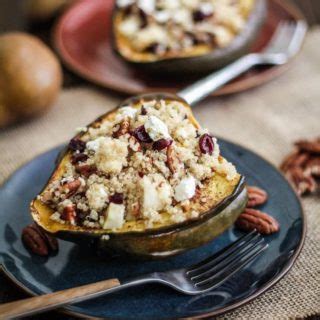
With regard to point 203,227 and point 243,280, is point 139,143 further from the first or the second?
point 243,280

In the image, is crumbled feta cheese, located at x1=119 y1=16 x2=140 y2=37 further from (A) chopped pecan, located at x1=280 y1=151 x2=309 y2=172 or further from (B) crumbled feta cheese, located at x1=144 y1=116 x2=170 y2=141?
(B) crumbled feta cheese, located at x1=144 y1=116 x2=170 y2=141

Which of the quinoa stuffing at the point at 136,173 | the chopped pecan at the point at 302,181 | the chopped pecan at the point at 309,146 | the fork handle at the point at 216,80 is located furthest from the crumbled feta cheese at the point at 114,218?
the chopped pecan at the point at 309,146

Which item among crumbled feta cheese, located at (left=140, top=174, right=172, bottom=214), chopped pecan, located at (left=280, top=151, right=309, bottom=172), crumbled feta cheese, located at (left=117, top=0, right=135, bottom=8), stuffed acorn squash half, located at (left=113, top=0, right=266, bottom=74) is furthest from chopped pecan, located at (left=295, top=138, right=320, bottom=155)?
crumbled feta cheese, located at (left=117, top=0, right=135, bottom=8)

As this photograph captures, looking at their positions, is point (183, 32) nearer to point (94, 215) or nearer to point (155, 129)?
point (155, 129)

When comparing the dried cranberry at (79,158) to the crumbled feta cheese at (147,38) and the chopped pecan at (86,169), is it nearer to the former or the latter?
the chopped pecan at (86,169)

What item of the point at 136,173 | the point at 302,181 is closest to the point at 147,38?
the point at 302,181

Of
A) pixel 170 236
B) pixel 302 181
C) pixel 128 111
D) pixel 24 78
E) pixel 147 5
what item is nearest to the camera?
pixel 170 236
